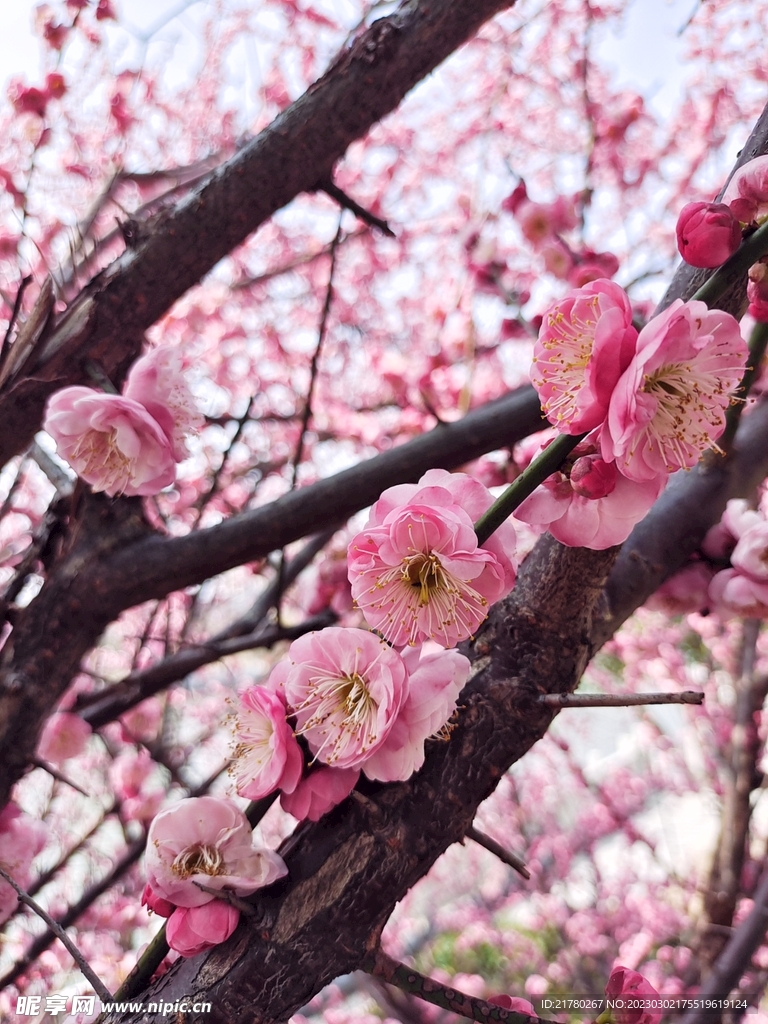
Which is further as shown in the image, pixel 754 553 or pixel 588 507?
pixel 754 553

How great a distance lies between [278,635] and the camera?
4.35 ft

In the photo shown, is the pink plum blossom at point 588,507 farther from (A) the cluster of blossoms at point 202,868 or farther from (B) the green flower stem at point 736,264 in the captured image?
(A) the cluster of blossoms at point 202,868

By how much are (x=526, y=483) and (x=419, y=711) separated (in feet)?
0.65

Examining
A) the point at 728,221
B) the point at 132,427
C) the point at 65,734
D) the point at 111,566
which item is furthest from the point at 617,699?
the point at 65,734

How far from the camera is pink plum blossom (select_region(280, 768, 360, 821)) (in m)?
0.60

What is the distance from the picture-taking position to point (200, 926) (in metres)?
0.58

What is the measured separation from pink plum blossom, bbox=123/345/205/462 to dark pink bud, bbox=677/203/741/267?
631mm

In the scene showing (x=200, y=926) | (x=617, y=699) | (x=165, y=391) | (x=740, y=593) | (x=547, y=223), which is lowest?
(x=200, y=926)

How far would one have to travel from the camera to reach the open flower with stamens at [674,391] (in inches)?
17.3

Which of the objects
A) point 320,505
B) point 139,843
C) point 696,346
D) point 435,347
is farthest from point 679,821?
point 696,346

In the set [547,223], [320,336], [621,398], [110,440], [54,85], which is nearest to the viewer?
[621,398]

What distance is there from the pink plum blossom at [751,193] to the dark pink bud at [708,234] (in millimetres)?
32

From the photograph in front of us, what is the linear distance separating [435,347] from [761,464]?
7.50 feet

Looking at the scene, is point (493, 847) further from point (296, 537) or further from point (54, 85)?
point (54, 85)
